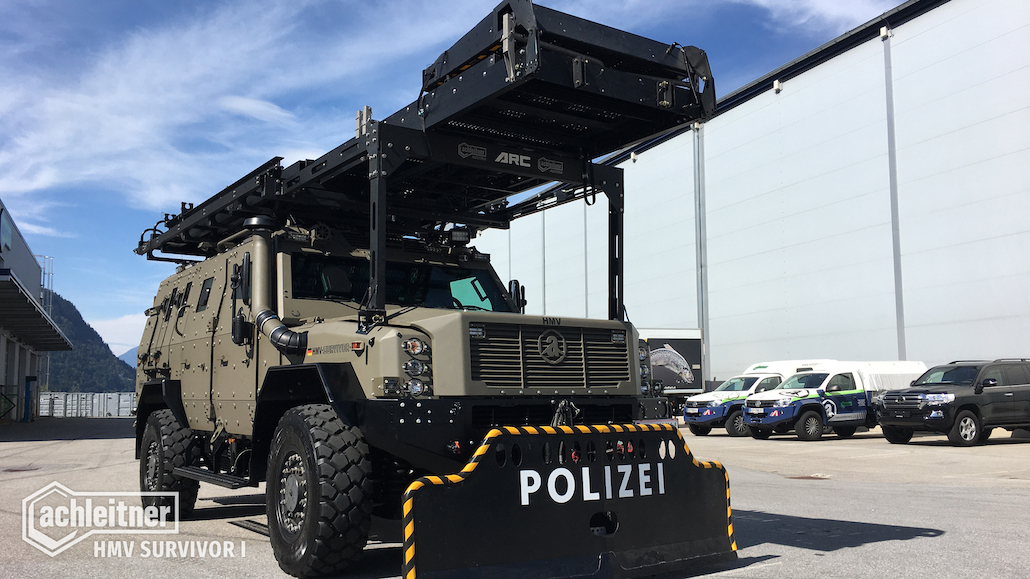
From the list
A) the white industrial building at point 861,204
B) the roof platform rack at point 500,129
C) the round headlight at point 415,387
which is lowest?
the round headlight at point 415,387

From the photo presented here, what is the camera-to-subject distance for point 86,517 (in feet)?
29.0

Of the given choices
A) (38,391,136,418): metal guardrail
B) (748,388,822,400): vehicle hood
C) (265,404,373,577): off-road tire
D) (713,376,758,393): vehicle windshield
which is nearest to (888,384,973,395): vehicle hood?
(748,388,822,400): vehicle hood

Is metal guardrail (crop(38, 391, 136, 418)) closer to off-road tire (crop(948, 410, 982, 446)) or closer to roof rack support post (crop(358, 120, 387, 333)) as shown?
off-road tire (crop(948, 410, 982, 446))

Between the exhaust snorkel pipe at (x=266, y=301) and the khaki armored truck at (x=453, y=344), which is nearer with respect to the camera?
the khaki armored truck at (x=453, y=344)

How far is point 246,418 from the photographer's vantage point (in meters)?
7.07

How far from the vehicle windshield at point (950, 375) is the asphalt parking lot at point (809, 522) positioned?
89.6 inches

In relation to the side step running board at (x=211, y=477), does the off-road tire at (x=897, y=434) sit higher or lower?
lower

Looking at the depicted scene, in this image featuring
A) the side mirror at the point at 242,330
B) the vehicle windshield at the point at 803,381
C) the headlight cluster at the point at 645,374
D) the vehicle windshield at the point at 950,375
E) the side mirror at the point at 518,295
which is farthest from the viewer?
the vehicle windshield at the point at 803,381

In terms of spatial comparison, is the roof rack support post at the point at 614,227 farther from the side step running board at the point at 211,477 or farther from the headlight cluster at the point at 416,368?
the side step running board at the point at 211,477

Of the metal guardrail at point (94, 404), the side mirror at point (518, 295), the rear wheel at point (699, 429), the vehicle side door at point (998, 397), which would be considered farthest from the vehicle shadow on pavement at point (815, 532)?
the metal guardrail at point (94, 404)

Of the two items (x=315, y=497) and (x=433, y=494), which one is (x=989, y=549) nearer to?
(x=433, y=494)

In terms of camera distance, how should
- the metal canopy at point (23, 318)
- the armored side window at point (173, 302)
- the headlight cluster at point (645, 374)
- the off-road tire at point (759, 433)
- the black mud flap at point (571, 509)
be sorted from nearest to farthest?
the black mud flap at point (571, 509)
the headlight cluster at point (645, 374)
the armored side window at point (173, 302)
the off-road tire at point (759, 433)
the metal canopy at point (23, 318)

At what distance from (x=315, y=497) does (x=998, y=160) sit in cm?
2222

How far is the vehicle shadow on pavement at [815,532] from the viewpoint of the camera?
263 inches
